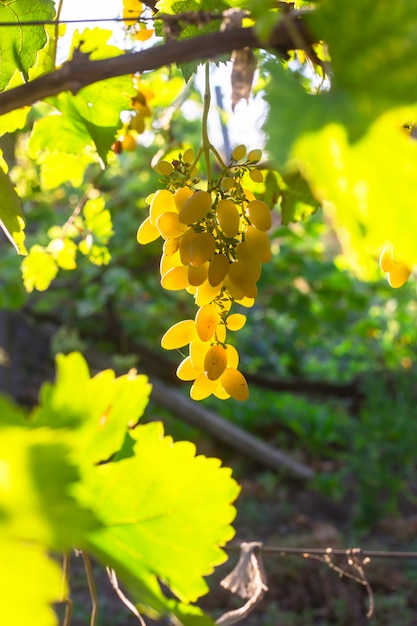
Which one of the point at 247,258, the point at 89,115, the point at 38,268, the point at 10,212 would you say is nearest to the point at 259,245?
the point at 247,258

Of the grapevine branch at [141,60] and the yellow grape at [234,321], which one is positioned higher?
the yellow grape at [234,321]

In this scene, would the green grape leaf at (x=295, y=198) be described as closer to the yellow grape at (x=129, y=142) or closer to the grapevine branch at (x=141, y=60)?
the yellow grape at (x=129, y=142)

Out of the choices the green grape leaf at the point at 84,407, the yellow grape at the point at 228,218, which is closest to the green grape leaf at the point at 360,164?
the green grape leaf at the point at 84,407

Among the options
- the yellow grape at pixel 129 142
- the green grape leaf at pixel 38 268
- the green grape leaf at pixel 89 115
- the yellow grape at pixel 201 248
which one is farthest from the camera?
the green grape leaf at pixel 38 268

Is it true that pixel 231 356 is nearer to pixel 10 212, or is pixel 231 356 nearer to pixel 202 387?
pixel 202 387

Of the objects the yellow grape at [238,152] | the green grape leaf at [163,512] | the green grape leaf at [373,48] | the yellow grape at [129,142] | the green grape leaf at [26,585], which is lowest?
the green grape leaf at [26,585]

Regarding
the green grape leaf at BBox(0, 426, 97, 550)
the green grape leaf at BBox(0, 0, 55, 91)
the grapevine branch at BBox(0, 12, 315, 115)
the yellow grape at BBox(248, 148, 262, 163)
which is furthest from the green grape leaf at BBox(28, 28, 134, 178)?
the green grape leaf at BBox(0, 426, 97, 550)
